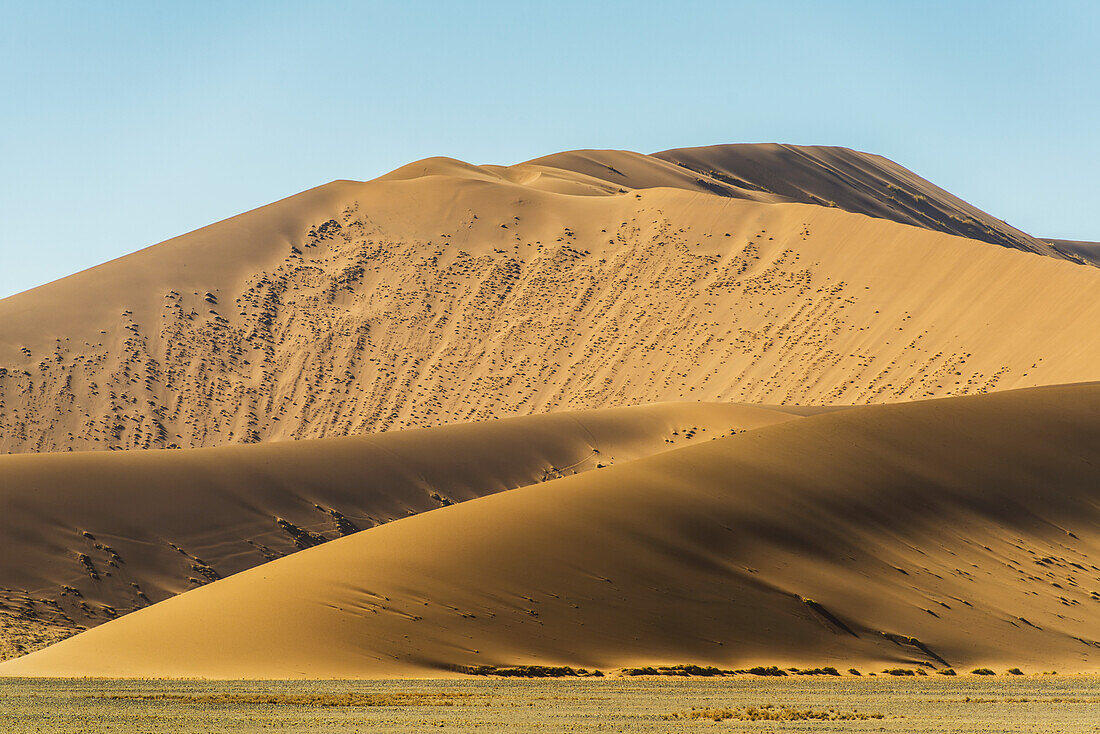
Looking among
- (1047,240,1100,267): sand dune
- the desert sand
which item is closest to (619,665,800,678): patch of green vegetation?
the desert sand

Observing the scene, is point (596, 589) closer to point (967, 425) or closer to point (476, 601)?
point (476, 601)

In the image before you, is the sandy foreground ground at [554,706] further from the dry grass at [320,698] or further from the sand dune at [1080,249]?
the sand dune at [1080,249]

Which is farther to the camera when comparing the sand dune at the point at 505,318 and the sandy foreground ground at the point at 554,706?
the sand dune at the point at 505,318

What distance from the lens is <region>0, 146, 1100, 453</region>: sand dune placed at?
64.0m

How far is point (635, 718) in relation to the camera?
797 inches

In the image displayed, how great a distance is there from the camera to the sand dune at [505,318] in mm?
64000

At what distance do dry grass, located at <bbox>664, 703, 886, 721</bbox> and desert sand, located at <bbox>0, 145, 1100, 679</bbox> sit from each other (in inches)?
301

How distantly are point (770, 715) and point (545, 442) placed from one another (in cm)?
3481

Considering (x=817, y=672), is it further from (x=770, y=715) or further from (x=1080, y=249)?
(x=1080, y=249)

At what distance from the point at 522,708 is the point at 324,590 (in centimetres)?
1040

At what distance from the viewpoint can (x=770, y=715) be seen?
20.6m

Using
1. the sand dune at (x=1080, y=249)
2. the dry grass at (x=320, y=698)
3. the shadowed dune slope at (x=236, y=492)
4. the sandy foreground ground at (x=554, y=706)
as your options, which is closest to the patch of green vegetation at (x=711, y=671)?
the sandy foreground ground at (x=554, y=706)

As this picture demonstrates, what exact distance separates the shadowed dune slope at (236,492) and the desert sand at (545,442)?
0.48 feet

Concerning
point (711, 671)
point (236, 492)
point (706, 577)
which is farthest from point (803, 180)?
point (711, 671)
